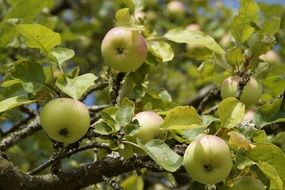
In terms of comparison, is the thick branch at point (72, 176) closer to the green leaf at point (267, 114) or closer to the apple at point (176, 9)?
the green leaf at point (267, 114)

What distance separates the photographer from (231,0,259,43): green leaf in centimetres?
170

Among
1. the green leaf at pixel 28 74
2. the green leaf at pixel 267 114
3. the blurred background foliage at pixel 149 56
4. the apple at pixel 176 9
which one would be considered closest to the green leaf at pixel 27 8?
the blurred background foliage at pixel 149 56

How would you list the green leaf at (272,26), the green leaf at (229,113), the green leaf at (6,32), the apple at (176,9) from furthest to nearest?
the apple at (176,9)
the green leaf at (6,32)
the green leaf at (272,26)
the green leaf at (229,113)

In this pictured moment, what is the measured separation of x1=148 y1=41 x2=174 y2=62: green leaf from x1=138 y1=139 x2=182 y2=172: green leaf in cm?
35

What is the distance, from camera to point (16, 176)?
4.22 feet

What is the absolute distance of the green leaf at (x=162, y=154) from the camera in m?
1.26

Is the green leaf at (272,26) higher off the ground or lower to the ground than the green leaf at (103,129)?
higher

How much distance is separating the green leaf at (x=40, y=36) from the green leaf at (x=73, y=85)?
0.37 ft

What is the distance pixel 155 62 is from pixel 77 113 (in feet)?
1.27

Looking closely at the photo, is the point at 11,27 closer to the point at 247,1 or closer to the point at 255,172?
the point at 247,1

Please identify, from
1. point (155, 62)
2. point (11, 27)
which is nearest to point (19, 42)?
point (11, 27)

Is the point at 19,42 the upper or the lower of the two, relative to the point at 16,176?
lower

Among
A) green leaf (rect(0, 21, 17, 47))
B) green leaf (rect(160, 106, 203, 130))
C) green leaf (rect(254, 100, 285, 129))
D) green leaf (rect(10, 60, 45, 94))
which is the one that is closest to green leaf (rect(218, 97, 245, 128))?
green leaf (rect(160, 106, 203, 130))

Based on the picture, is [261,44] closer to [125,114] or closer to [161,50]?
[161,50]
